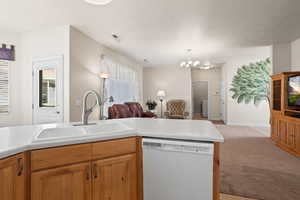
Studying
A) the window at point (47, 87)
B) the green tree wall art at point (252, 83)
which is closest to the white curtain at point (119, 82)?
the window at point (47, 87)

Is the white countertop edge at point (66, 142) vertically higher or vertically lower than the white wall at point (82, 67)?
lower

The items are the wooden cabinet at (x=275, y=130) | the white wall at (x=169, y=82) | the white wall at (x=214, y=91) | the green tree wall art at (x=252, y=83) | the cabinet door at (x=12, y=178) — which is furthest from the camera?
the white wall at (x=214, y=91)

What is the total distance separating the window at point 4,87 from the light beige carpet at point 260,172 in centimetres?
447

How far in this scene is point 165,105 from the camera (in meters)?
7.62

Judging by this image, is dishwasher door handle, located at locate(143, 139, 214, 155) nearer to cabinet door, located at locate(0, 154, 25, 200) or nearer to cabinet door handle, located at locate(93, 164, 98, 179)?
cabinet door handle, located at locate(93, 164, 98, 179)

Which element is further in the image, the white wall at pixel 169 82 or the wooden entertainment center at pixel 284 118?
the white wall at pixel 169 82

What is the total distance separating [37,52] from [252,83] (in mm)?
7460

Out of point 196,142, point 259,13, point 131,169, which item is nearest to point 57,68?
point 131,169

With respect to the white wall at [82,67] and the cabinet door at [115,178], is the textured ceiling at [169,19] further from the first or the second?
the cabinet door at [115,178]

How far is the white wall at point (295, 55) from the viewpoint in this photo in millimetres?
3845

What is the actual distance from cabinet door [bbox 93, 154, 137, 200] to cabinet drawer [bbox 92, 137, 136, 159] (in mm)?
41

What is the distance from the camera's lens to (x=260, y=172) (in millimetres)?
2324

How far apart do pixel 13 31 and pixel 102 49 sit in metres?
1.95

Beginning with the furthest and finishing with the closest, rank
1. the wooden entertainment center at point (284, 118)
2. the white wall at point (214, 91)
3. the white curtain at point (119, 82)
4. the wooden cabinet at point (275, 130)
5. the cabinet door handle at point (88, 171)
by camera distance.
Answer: the white wall at point (214, 91)
the white curtain at point (119, 82)
the wooden cabinet at point (275, 130)
the wooden entertainment center at point (284, 118)
the cabinet door handle at point (88, 171)
